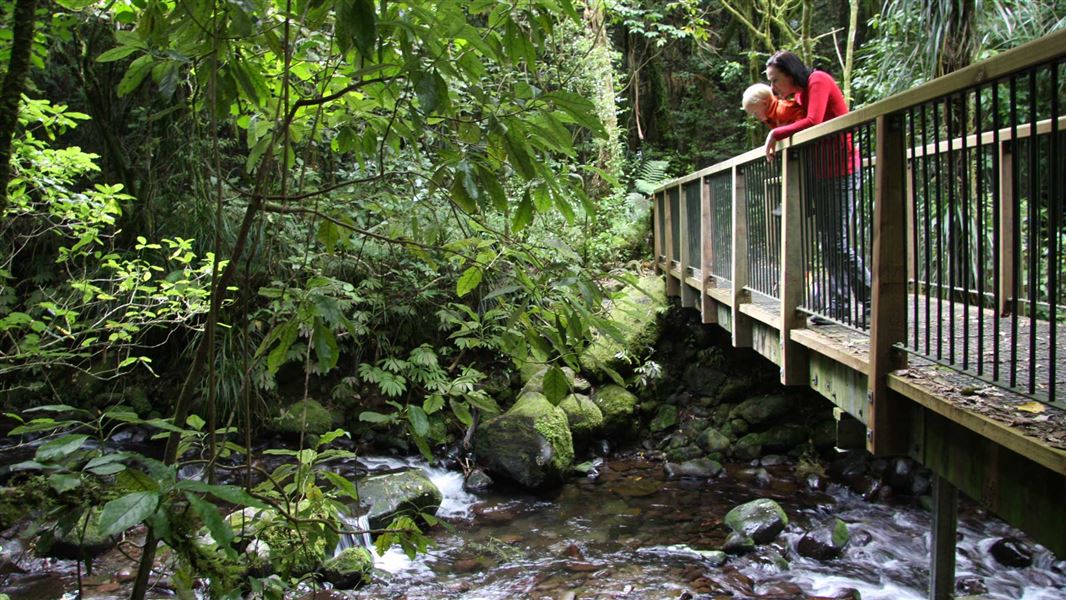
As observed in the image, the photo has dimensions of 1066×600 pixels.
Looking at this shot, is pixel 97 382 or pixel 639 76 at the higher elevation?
pixel 639 76

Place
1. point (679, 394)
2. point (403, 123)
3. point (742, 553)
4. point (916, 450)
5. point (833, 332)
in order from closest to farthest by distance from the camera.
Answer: point (403, 123) < point (916, 450) < point (833, 332) < point (742, 553) < point (679, 394)

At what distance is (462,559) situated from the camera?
5891mm

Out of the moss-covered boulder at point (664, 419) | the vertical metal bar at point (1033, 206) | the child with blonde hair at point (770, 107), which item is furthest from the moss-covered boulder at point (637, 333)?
the vertical metal bar at point (1033, 206)

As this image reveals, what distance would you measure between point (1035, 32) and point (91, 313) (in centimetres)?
1127

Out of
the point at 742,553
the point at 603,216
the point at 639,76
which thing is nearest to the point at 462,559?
the point at 742,553

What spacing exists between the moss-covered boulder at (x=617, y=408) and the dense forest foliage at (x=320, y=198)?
1369 mm

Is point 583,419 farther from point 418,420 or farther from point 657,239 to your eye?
point 418,420

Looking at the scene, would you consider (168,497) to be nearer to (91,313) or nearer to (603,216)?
(91,313)

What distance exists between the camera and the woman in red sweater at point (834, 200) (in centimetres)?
376

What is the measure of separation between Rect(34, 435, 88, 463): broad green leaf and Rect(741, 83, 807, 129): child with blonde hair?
15.2 feet

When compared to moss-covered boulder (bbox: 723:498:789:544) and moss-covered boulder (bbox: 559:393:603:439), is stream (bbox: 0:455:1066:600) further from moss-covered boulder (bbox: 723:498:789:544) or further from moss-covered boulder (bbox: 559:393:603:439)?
moss-covered boulder (bbox: 559:393:603:439)

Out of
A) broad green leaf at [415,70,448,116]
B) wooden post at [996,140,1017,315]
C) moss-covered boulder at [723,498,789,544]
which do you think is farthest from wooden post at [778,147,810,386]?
broad green leaf at [415,70,448,116]

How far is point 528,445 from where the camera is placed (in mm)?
7473

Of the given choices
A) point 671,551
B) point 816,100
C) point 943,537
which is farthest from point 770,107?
point 671,551
